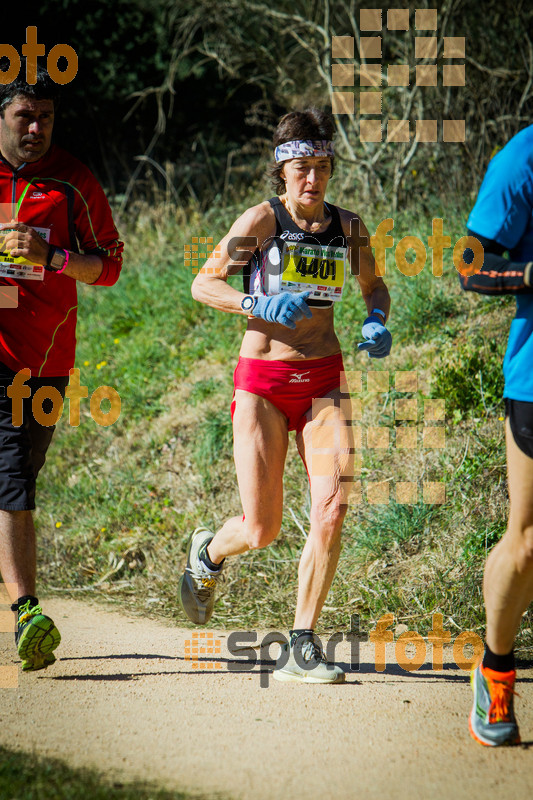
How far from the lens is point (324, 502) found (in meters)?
3.87

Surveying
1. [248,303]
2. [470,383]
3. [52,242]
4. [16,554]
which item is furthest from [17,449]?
[470,383]

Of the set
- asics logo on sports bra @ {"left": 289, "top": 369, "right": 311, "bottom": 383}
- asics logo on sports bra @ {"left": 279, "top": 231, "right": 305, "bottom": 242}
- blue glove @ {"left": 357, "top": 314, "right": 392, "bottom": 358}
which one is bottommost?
asics logo on sports bra @ {"left": 289, "top": 369, "right": 311, "bottom": 383}

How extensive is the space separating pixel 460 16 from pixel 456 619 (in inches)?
264

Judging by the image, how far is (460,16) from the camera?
8867 mm

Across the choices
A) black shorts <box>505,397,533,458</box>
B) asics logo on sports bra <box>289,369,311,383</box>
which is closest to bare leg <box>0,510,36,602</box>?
asics logo on sports bra <box>289,369,311,383</box>

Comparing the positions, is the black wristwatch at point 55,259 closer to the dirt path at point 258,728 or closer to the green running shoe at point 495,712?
the dirt path at point 258,728

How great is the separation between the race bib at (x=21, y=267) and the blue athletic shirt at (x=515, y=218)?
2084 mm

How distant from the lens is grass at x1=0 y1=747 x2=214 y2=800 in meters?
2.68

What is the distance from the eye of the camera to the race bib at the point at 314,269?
4.03 m

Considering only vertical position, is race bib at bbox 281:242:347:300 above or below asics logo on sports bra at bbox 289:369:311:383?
above

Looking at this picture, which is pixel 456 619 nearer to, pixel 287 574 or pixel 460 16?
pixel 287 574

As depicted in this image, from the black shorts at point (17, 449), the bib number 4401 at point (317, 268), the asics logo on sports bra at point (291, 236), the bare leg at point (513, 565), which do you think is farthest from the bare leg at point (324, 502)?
the black shorts at point (17, 449)

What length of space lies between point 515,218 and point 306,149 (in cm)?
138

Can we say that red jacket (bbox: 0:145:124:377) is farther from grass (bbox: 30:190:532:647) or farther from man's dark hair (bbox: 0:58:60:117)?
grass (bbox: 30:190:532:647)
